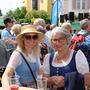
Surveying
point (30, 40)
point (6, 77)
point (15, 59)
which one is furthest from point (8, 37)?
point (6, 77)

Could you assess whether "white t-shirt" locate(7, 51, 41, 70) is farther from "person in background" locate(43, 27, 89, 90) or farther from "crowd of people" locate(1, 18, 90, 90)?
"person in background" locate(43, 27, 89, 90)

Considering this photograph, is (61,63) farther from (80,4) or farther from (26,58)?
(80,4)

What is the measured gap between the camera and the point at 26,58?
4.63m

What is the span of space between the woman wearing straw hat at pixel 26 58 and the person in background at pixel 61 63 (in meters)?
0.15

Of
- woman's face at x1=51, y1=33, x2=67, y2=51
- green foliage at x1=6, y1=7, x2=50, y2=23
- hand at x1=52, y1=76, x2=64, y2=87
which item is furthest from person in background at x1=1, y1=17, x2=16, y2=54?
green foliage at x1=6, y1=7, x2=50, y2=23

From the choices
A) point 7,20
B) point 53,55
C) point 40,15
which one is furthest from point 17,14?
point 53,55

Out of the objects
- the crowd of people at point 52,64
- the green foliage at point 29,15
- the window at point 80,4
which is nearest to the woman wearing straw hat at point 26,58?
the crowd of people at point 52,64

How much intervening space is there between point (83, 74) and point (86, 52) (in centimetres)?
255

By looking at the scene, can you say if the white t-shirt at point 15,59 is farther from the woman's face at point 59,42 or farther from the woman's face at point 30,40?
the woman's face at point 59,42

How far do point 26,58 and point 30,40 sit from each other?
21 centimetres

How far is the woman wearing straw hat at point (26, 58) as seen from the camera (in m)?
4.54

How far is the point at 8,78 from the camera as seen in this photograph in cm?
412

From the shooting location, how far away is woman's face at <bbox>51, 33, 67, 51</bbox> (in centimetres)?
467

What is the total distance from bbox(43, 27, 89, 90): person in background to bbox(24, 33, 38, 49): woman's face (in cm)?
20
